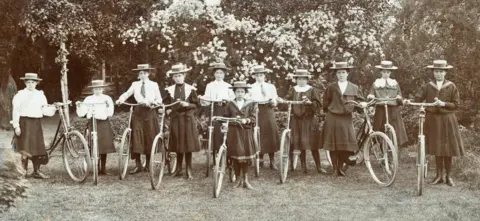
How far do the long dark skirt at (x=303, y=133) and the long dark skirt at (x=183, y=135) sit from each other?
1621mm

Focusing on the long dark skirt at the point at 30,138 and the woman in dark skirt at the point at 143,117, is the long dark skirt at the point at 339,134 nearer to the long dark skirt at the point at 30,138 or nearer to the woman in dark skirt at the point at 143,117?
the woman in dark skirt at the point at 143,117

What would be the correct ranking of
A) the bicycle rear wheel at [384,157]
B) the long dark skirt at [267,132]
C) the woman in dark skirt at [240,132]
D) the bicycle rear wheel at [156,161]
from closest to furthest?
1. the bicycle rear wheel at [384,157]
2. the bicycle rear wheel at [156,161]
3. the woman in dark skirt at [240,132]
4. the long dark skirt at [267,132]

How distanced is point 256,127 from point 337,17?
6.21m

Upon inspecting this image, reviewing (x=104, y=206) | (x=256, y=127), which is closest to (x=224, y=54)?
(x=256, y=127)

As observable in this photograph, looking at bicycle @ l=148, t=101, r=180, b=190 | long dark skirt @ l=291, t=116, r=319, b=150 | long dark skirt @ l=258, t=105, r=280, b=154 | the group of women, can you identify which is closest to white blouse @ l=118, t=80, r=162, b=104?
the group of women

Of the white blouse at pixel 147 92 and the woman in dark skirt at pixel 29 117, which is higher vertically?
the white blouse at pixel 147 92

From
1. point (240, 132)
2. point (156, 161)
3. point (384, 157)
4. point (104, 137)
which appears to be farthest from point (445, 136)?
point (104, 137)

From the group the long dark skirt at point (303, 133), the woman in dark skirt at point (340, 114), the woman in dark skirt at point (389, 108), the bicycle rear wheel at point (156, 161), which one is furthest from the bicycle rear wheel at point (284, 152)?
the bicycle rear wheel at point (156, 161)

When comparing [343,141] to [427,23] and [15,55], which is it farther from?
[15,55]

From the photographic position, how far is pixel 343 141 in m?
9.12

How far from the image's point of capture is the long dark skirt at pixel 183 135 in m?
9.40

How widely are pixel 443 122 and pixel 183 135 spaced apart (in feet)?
12.9

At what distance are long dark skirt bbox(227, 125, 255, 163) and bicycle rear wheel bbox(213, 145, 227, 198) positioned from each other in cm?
26

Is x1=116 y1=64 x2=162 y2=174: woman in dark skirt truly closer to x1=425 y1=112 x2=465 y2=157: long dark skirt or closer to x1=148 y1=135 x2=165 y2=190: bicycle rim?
x1=148 y1=135 x2=165 y2=190: bicycle rim
